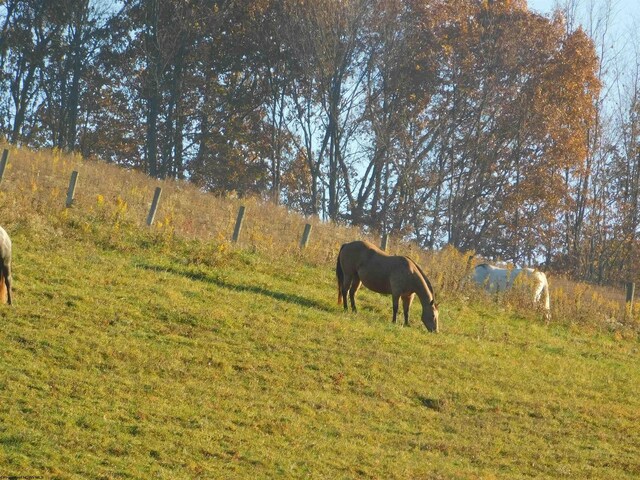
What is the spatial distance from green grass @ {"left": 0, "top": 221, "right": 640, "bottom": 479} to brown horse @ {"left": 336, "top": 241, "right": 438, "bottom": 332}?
400mm

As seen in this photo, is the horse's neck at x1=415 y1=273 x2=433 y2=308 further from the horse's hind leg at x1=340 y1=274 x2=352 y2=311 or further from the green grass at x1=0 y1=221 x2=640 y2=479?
the horse's hind leg at x1=340 y1=274 x2=352 y2=311

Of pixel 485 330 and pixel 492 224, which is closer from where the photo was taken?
pixel 485 330

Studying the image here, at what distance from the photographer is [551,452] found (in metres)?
15.0

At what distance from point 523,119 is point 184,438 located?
120 ft

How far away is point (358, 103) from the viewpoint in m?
47.2

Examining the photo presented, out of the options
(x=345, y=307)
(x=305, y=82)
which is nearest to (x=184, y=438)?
(x=345, y=307)

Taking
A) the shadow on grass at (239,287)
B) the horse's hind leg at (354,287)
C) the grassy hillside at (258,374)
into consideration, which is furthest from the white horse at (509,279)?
the shadow on grass at (239,287)

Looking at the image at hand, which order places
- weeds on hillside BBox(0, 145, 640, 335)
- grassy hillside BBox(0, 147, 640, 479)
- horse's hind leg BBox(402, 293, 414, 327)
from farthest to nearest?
weeds on hillside BBox(0, 145, 640, 335) → horse's hind leg BBox(402, 293, 414, 327) → grassy hillside BBox(0, 147, 640, 479)

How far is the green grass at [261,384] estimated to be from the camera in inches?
488

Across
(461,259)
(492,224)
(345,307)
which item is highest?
(492,224)

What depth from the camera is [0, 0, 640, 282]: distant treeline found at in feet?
153

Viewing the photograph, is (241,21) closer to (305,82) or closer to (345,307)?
(305,82)

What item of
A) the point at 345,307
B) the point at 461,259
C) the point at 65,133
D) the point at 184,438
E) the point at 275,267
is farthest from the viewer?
the point at 65,133

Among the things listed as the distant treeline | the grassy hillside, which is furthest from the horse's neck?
the distant treeline
